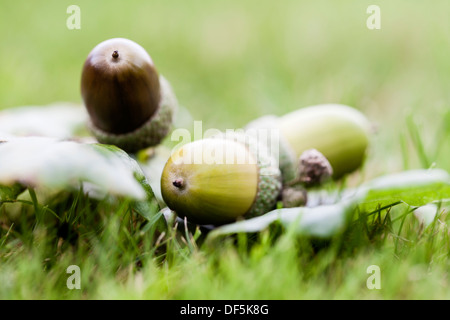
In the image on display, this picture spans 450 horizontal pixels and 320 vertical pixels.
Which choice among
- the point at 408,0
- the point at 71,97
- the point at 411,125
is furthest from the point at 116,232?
the point at 408,0

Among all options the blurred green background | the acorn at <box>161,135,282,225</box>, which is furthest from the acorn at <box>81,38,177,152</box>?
the blurred green background

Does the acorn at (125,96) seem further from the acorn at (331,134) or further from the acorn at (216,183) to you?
the acorn at (331,134)

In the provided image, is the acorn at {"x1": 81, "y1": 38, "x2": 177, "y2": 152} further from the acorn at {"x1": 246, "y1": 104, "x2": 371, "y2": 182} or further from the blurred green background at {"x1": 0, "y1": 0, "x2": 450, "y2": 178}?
the blurred green background at {"x1": 0, "y1": 0, "x2": 450, "y2": 178}

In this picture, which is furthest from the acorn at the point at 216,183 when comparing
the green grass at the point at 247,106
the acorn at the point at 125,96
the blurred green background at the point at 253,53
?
the blurred green background at the point at 253,53

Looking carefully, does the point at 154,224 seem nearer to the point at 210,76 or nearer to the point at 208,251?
the point at 208,251

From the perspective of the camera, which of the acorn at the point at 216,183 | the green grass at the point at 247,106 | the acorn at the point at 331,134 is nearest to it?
the green grass at the point at 247,106

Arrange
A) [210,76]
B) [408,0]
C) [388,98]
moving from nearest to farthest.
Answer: [388,98], [210,76], [408,0]
